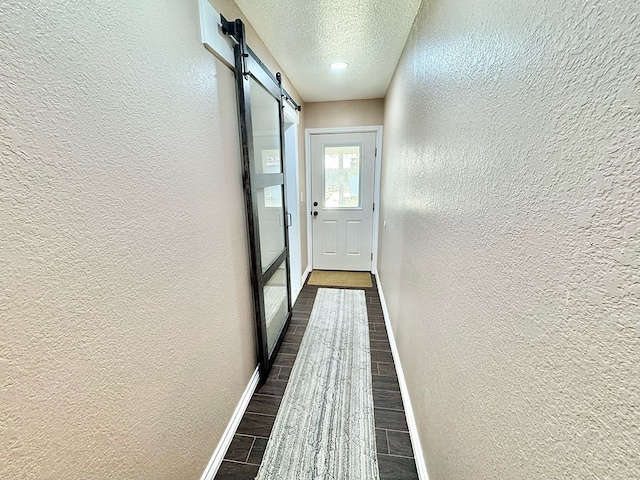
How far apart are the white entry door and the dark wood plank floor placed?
68.1 inches

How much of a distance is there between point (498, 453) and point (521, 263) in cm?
48

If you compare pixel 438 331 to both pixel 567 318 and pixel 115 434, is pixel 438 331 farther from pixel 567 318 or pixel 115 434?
pixel 115 434

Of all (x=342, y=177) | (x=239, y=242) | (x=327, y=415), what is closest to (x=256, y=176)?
(x=239, y=242)

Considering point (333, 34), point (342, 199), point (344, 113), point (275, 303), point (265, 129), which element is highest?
point (333, 34)

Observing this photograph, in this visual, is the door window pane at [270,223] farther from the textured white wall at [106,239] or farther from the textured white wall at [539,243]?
the textured white wall at [539,243]

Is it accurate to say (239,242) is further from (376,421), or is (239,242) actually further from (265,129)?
(376,421)

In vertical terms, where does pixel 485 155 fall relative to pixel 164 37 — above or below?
below

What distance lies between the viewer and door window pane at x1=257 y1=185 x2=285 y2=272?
6.40ft

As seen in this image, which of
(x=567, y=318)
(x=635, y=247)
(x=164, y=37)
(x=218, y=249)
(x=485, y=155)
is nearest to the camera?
(x=635, y=247)

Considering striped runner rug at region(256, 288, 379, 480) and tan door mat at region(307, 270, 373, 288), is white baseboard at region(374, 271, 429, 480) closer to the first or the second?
striped runner rug at region(256, 288, 379, 480)

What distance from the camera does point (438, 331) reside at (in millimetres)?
1140

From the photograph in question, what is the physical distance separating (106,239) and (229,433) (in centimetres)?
129

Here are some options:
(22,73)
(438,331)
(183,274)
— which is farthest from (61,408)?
(438,331)

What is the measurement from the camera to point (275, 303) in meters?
2.31
